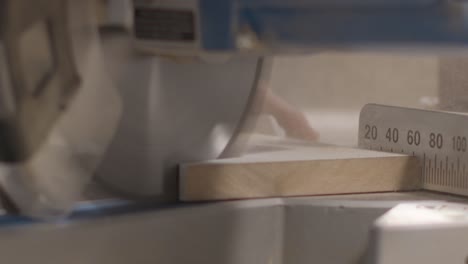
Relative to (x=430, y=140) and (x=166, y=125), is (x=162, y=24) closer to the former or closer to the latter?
(x=166, y=125)

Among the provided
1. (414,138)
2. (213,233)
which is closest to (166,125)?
(213,233)

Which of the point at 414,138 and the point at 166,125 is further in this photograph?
the point at 414,138

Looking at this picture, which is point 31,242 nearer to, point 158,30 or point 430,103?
point 158,30

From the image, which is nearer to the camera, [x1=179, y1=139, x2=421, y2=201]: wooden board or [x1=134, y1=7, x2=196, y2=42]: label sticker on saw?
[x1=134, y1=7, x2=196, y2=42]: label sticker on saw

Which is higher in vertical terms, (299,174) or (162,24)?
(162,24)

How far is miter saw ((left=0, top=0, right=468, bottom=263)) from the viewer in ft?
1.53

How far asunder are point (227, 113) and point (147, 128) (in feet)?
0.21

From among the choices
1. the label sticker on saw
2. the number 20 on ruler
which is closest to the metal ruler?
the number 20 on ruler

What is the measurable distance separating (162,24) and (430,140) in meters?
0.27

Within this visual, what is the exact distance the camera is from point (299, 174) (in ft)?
2.13

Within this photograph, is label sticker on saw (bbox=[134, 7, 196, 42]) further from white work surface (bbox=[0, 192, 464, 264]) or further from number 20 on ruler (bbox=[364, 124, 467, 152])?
number 20 on ruler (bbox=[364, 124, 467, 152])

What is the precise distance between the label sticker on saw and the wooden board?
0.11 m

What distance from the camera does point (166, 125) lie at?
581 millimetres

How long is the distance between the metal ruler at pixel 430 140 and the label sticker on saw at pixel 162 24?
26cm
